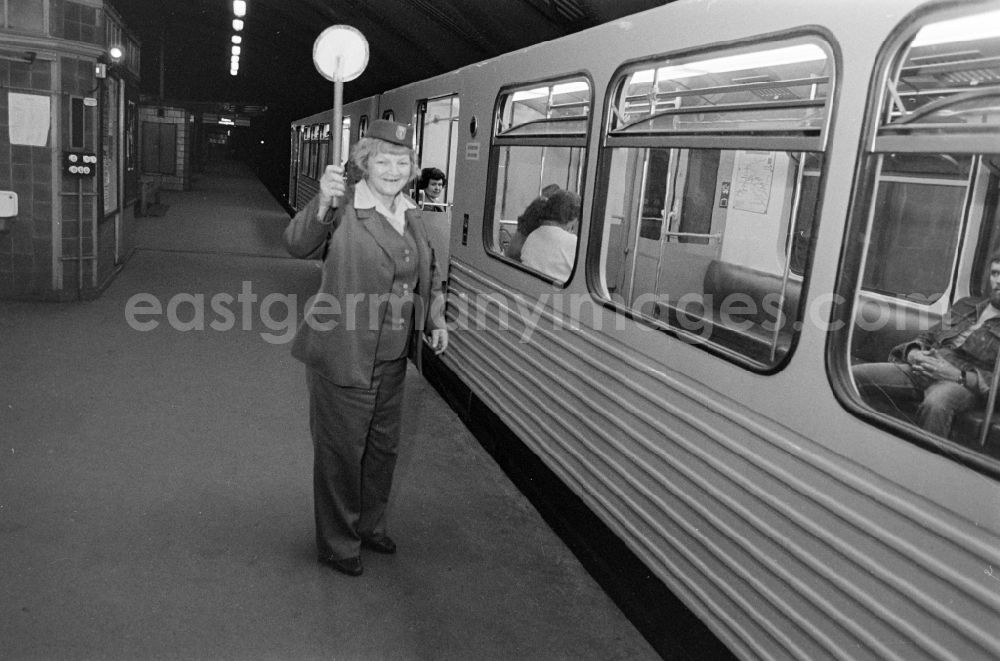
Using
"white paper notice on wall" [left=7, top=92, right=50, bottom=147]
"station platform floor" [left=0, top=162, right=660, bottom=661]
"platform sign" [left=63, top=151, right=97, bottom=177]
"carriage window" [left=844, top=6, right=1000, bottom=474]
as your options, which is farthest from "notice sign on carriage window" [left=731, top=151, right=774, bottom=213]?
"white paper notice on wall" [left=7, top=92, right=50, bottom=147]

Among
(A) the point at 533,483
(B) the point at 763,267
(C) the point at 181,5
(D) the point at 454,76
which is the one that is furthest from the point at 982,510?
(C) the point at 181,5

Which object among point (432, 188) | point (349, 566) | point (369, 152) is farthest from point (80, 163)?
point (349, 566)

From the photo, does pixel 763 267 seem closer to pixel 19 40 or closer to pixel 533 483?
pixel 533 483

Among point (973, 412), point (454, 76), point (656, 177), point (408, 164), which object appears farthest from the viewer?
point (656, 177)

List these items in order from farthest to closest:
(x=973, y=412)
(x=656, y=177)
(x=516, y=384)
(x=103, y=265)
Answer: (x=103, y=265) → (x=656, y=177) → (x=516, y=384) → (x=973, y=412)

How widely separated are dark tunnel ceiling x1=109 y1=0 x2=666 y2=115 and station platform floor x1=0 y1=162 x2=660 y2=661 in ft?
12.6

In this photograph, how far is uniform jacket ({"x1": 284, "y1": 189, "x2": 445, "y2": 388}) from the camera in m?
3.33

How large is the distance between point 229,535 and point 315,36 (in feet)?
51.6

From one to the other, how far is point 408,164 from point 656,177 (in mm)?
4170

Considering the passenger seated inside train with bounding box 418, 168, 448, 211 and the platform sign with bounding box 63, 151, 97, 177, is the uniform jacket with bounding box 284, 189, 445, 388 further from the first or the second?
the platform sign with bounding box 63, 151, 97, 177

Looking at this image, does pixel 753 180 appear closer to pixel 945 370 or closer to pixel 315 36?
pixel 945 370

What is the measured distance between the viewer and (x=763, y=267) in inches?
222

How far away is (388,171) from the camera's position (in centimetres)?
337

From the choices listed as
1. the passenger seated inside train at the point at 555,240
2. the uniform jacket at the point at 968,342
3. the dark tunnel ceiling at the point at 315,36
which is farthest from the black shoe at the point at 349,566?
the dark tunnel ceiling at the point at 315,36
